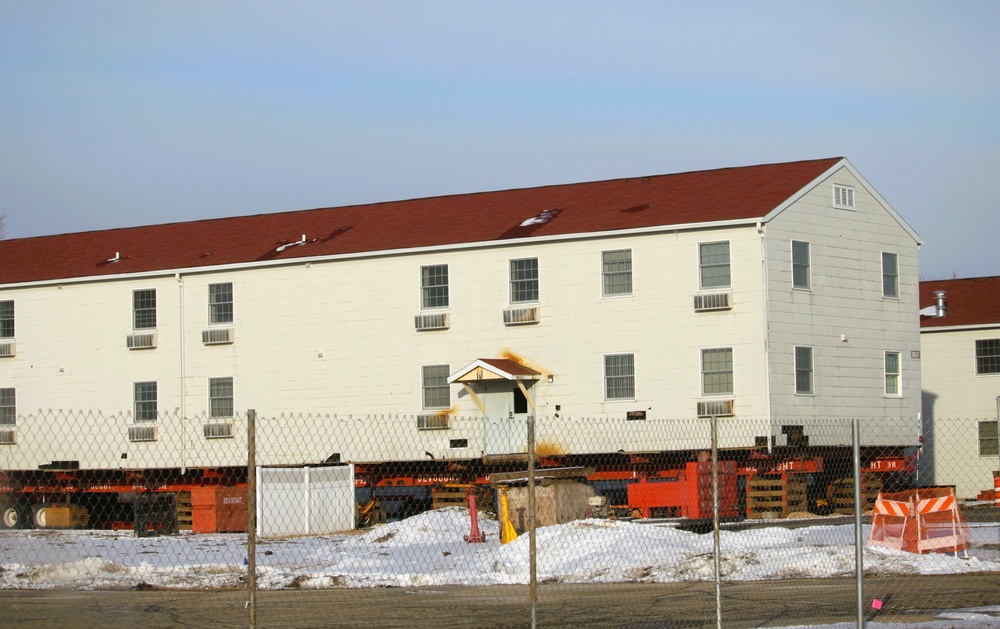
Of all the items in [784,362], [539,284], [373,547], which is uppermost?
[539,284]

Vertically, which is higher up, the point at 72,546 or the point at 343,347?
the point at 343,347

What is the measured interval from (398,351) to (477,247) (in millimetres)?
3724

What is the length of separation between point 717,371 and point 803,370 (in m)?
2.40

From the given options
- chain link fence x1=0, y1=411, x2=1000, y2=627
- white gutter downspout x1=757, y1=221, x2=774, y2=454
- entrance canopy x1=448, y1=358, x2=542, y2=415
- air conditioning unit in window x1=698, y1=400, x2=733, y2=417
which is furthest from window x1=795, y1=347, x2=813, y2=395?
entrance canopy x1=448, y1=358, x2=542, y2=415

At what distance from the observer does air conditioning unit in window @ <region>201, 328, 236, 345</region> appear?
39.6 metres

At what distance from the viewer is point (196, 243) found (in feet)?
142

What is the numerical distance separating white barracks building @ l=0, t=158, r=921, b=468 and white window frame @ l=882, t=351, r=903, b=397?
0.21 feet

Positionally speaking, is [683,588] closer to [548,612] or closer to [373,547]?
[548,612]

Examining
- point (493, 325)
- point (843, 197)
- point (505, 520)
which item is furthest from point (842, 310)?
point (505, 520)

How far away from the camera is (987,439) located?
4531 cm

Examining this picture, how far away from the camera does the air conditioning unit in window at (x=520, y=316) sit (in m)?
36.3

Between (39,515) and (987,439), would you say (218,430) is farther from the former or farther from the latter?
(987,439)

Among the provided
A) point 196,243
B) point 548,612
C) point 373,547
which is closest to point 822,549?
point 548,612

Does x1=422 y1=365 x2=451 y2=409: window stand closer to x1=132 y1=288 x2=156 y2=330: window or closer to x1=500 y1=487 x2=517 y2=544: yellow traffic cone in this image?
x1=132 y1=288 x2=156 y2=330: window
